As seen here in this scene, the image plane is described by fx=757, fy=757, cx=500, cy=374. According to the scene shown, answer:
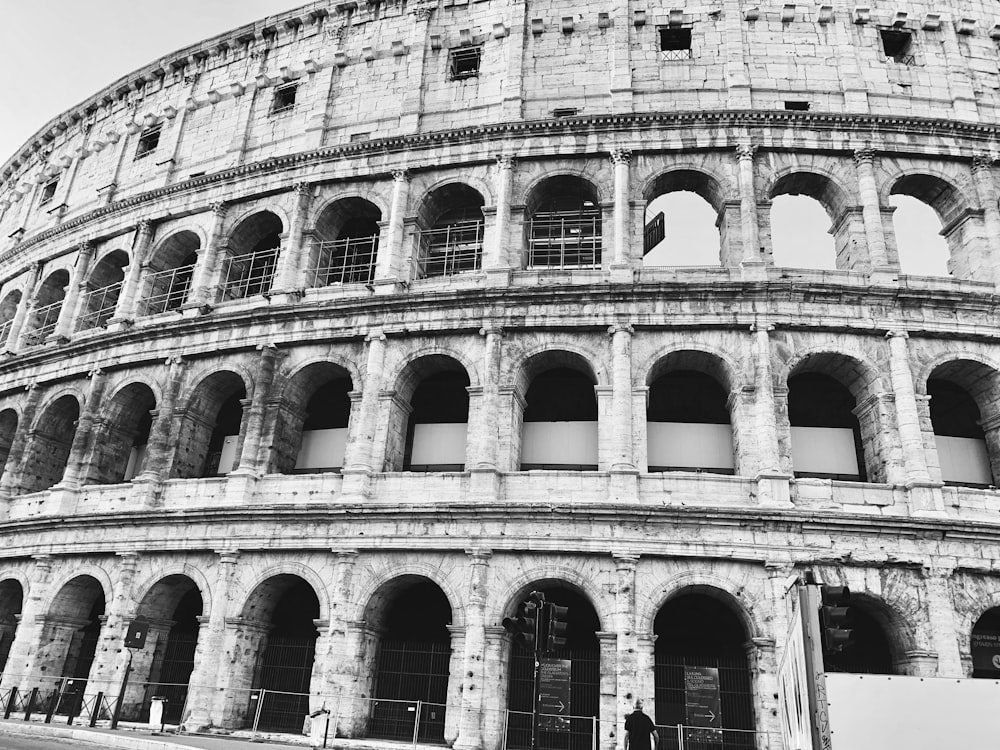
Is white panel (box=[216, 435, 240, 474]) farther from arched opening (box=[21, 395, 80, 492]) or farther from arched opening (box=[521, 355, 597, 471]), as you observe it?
arched opening (box=[521, 355, 597, 471])

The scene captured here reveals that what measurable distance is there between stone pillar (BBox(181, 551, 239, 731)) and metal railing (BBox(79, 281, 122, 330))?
10.4 meters

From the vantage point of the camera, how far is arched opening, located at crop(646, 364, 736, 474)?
16.9 m

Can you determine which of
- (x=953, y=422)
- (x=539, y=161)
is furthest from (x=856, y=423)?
(x=539, y=161)

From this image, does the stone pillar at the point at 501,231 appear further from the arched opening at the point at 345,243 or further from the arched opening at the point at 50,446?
the arched opening at the point at 50,446

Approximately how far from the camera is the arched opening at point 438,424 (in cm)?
1805

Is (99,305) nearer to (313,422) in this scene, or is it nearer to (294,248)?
(294,248)

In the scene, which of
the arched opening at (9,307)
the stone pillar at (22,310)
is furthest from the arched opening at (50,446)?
the arched opening at (9,307)

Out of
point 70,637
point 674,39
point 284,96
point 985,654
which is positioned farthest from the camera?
point 284,96

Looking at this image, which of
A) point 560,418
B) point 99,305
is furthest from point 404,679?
point 99,305

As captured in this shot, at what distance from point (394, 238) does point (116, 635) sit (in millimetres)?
11371

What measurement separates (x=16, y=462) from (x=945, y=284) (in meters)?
24.6

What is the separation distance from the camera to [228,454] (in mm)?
19750

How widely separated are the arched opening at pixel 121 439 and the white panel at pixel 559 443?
1016cm

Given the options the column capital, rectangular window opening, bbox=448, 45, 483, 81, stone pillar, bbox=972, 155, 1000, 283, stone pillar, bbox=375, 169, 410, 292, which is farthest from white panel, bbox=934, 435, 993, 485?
rectangular window opening, bbox=448, 45, 483, 81
